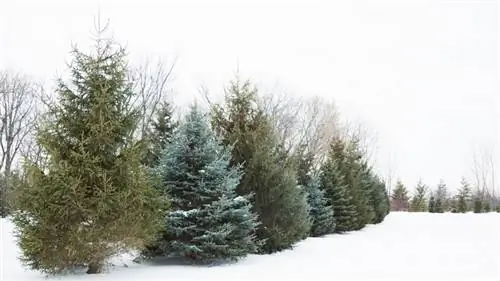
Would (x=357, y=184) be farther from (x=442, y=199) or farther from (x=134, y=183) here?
(x=442, y=199)

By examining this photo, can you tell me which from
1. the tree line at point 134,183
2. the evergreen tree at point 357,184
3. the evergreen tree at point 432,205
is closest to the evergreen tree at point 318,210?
the evergreen tree at point 357,184

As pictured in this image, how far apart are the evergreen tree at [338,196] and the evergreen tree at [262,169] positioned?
613 cm

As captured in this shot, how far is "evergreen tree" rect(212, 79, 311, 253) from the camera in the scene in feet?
34.8

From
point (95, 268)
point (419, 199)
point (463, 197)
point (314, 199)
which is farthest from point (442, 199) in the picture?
point (95, 268)

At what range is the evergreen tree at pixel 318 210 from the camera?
15664mm

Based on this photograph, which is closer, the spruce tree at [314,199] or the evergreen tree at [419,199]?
the spruce tree at [314,199]

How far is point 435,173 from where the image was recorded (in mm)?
52781

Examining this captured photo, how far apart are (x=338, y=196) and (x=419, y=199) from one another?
32337 millimetres

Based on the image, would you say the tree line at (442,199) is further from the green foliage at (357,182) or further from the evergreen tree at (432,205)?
the green foliage at (357,182)

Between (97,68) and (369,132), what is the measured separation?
3696 centimetres

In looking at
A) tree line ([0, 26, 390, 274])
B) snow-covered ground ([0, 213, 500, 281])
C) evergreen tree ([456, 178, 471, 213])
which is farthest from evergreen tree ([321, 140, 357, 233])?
evergreen tree ([456, 178, 471, 213])

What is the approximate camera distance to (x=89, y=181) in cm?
734

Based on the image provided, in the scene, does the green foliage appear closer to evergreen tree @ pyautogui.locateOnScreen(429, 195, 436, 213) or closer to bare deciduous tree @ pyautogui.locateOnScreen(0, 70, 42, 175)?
bare deciduous tree @ pyautogui.locateOnScreen(0, 70, 42, 175)

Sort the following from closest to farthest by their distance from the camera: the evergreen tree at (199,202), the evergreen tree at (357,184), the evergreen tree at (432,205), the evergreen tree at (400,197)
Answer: the evergreen tree at (199,202) → the evergreen tree at (357,184) → the evergreen tree at (432,205) → the evergreen tree at (400,197)
